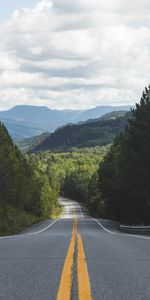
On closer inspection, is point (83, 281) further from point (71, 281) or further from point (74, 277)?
point (74, 277)

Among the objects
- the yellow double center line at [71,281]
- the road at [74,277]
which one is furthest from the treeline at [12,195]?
the yellow double center line at [71,281]

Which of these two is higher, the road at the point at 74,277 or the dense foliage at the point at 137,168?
the dense foliage at the point at 137,168

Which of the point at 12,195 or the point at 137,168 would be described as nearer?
the point at 137,168

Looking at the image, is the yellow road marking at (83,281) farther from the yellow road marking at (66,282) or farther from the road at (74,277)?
the yellow road marking at (66,282)

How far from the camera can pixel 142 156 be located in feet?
157

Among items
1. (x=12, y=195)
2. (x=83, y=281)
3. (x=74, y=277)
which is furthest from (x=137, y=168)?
(x=83, y=281)

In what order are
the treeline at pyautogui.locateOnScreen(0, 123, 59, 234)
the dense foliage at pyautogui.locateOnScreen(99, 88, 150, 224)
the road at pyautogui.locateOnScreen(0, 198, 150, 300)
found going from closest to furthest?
1. the road at pyautogui.locateOnScreen(0, 198, 150, 300)
2. the dense foliage at pyautogui.locateOnScreen(99, 88, 150, 224)
3. the treeline at pyautogui.locateOnScreen(0, 123, 59, 234)

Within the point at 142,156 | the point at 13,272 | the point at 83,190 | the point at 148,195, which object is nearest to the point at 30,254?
the point at 13,272

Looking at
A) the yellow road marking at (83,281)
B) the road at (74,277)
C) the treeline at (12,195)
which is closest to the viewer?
the yellow road marking at (83,281)

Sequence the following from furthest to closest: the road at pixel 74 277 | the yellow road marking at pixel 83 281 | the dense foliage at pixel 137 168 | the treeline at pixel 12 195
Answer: the treeline at pixel 12 195 → the dense foliage at pixel 137 168 → the road at pixel 74 277 → the yellow road marking at pixel 83 281

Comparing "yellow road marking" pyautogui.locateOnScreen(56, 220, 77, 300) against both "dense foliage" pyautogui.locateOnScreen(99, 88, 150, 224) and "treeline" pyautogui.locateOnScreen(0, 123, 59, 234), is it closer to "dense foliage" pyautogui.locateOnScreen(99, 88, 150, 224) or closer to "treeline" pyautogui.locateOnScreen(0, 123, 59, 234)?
"treeline" pyautogui.locateOnScreen(0, 123, 59, 234)

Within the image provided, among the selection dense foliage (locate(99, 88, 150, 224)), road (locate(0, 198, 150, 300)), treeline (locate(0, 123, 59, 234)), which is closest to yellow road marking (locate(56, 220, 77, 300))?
road (locate(0, 198, 150, 300))

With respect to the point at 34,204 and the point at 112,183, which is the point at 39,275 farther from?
the point at 34,204

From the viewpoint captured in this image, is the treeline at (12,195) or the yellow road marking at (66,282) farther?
the treeline at (12,195)
